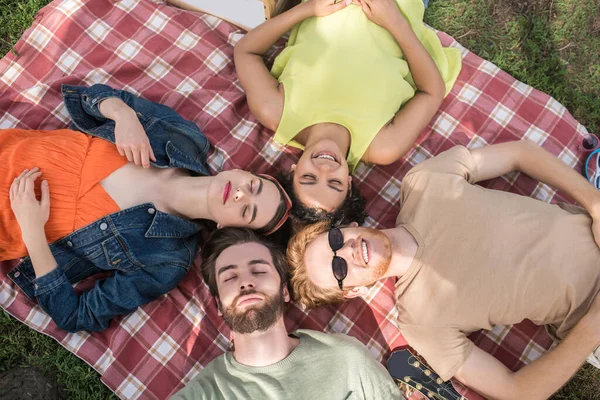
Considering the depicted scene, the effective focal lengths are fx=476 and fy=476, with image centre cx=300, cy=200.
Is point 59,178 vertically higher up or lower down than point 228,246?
higher up

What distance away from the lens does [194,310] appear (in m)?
4.13

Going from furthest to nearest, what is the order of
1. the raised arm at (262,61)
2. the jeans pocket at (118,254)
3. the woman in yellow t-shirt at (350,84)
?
1. the raised arm at (262,61)
2. the woman in yellow t-shirt at (350,84)
3. the jeans pocket at (118,254)

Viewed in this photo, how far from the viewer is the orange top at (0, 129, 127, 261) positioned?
12.1 ft

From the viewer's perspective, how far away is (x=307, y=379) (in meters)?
3.56

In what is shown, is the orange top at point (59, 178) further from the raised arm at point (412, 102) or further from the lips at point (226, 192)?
the raised arm at point (412, 102)

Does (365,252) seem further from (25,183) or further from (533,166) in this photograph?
(25,183)

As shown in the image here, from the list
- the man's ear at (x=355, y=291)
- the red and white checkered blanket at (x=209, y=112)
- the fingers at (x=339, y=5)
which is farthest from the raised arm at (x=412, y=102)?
the man's ear at (x=355, y=291)

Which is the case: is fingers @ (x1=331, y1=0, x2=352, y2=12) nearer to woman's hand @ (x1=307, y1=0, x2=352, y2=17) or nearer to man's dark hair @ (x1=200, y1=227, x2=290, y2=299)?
woman's hand @ (x1=307, y1=0, x2=352, y2=17)

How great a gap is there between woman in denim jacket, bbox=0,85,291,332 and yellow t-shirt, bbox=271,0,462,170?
793 millimetres

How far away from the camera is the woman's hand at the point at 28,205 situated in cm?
355

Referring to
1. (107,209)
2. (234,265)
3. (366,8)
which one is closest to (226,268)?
(234,265)

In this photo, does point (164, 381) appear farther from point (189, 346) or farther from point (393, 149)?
point (393, 149)

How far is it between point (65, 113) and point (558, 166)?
4341mm

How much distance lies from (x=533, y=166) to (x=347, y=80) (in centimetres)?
167
